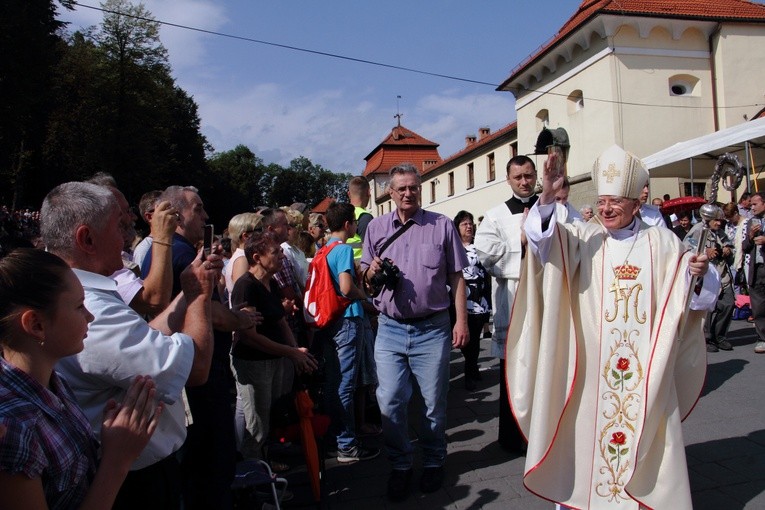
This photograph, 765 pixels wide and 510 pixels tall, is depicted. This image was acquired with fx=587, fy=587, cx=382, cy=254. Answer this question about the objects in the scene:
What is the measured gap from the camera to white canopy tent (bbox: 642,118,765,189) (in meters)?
10.5

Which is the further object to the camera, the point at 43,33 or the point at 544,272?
the point at 43,33

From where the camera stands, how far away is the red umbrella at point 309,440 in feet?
11.1

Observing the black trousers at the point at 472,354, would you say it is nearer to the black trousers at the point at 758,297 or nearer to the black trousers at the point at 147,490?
the black trousers at the point at 758,297

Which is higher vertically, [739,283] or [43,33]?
[43,33]

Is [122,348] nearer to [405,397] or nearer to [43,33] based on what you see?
[405,397]

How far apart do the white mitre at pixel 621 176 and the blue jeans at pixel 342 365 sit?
80.9 inches

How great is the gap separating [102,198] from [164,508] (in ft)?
3.70

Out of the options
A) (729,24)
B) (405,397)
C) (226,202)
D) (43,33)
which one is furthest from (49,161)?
(405,397)

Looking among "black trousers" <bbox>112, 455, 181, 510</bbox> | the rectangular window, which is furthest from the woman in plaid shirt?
the rectangular window

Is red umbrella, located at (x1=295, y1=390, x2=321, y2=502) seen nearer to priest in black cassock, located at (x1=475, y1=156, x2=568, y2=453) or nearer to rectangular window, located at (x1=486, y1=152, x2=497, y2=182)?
priest in black cassock, located at (x1=475, y1=156, x2=568, y2=453)

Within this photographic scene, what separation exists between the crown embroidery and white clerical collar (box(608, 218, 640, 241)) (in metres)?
0.16

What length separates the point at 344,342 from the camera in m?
4.37

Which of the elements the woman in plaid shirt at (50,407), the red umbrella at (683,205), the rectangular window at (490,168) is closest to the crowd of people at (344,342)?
the woman in plaid shirt at (50,407)

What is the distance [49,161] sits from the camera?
31531mm
